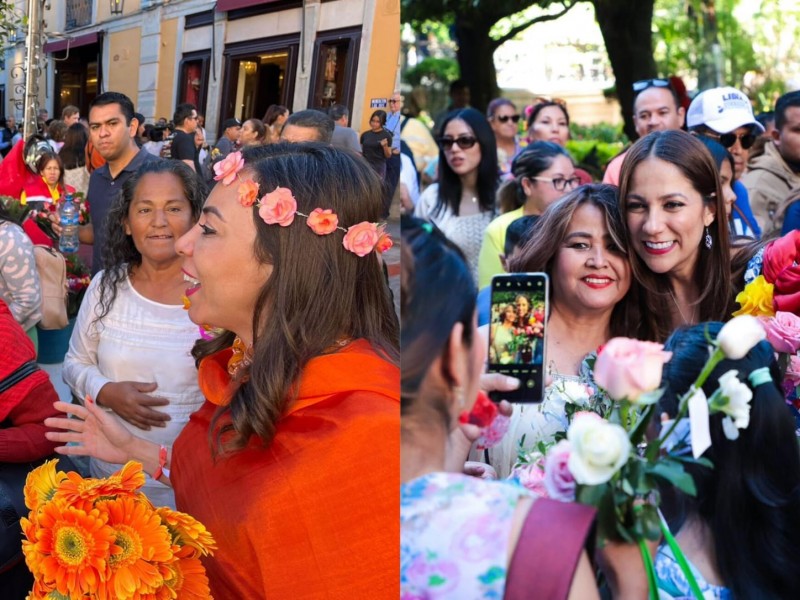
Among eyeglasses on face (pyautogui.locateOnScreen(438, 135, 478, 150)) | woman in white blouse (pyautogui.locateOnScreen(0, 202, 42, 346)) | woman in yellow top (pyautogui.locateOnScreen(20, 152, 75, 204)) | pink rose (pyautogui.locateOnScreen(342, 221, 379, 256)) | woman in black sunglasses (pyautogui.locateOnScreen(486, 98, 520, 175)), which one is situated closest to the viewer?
eyeglasses on face (pyautogui.locateOnScreen(438, 135, 478, 150))

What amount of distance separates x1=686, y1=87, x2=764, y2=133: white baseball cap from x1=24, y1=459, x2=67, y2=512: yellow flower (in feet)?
3.67

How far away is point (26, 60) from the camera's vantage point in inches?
89.7

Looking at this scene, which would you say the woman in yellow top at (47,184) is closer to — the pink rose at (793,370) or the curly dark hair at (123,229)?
the curly dark hair at (123,229)

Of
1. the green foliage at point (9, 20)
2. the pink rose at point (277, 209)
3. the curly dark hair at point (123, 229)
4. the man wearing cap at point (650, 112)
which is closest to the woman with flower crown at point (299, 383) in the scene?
the pink rose at point (277, 209)

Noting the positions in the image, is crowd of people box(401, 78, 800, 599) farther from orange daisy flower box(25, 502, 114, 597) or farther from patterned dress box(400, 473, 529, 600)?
orange daisy flower box(25, 502, 114, 597)

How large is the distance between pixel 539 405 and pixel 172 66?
1197 millimetres

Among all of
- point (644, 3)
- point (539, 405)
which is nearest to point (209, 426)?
point (539, 405)

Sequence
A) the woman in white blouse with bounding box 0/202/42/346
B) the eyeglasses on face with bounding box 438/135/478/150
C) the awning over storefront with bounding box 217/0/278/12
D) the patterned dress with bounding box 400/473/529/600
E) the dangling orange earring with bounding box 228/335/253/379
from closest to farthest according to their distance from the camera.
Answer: the patterned dress with bounding box 400/473/529/600, the eyeglasses on face with bounding box 438/135/478/150, the dangling orange earring with bounding box 228/335/253/379, the awning over storefront with bounding box 217/0/278/12, the woman in white blouse with bounding box 0/202/42/346

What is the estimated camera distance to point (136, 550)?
1.23 meters

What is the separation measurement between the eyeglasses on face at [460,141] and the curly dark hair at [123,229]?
45.3 inches

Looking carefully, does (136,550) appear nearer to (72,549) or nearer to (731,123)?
(72,549)

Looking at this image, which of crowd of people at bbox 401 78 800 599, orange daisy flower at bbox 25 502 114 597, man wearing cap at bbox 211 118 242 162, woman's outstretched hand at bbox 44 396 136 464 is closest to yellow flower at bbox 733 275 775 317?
crowd of people at bbox 401 78 800 599

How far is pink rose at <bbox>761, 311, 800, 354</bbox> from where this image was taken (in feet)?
3.48

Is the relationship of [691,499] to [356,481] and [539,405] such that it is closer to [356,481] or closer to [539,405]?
[539,405]
